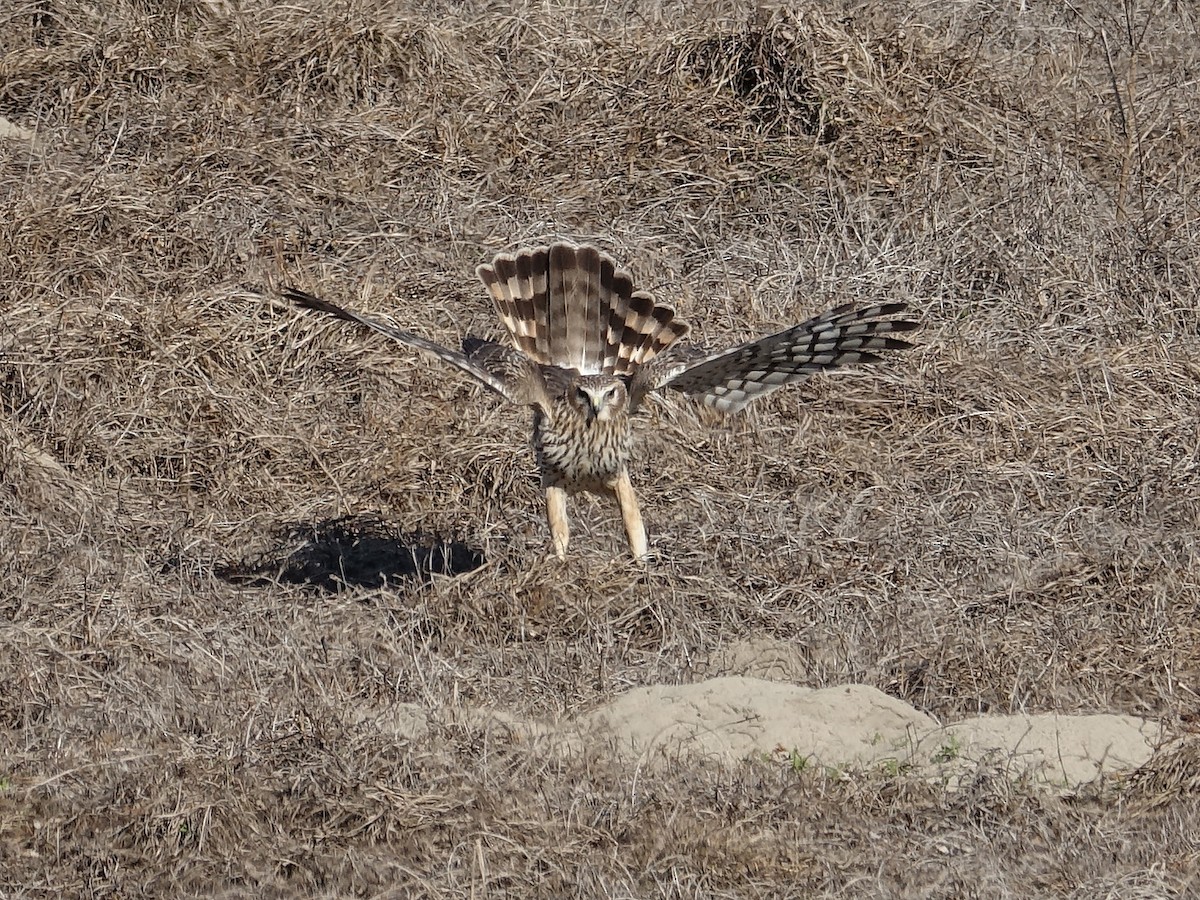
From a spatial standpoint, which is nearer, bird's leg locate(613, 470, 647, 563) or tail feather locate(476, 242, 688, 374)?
A: bird's leg locate(613, 470, 647, 563)

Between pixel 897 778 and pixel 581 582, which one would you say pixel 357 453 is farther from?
pixel 897 778

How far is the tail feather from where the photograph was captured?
22.0 ft

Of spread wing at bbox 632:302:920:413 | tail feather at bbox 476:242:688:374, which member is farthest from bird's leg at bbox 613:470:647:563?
tail feather at bbox 476:242:688:374

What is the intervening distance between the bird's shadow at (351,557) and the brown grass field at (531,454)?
1.1 inches

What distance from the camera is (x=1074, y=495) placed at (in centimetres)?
685

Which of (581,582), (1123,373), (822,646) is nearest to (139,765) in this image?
(581,582)

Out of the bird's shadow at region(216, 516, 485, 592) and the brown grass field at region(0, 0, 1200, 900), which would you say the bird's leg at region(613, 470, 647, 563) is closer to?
the brown grass field at region(0, 0, 1200, 900)

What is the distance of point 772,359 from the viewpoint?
20.4 feet

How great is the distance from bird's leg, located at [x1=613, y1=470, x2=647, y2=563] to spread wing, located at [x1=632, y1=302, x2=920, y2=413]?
0.33 metres

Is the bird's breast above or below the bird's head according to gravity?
below

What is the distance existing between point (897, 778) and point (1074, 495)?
2538 millimetres

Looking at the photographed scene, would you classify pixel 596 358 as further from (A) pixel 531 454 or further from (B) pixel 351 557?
(B) pixel 351 557

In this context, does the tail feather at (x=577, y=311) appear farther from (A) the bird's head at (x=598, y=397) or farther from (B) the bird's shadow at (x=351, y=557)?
(B) the bird's shadow at (x=351, y=557)

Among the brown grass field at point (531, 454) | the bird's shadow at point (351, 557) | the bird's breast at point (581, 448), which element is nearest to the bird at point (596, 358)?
the bird's breast at point (581, 448)
